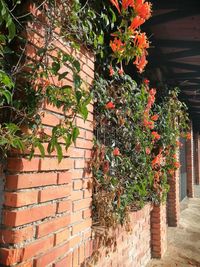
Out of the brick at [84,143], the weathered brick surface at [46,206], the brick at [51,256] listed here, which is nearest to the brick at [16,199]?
the weathered brick surface at [46,206]

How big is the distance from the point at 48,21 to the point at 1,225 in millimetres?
1261

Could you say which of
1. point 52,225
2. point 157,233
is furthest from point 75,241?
point 157,233

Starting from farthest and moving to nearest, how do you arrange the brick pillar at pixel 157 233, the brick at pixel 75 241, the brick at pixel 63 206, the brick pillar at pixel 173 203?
the brick pillar at pixel 173 203, the brick pillar at pixel 157 233, the brick at pixel 75 241, the brick at pixel 63 206

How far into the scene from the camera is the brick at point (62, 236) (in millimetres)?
1636

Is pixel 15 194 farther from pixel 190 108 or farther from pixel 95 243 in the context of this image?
pixel 190 108

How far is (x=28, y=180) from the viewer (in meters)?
→ 1.44

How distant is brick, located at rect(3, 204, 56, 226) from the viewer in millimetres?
1346

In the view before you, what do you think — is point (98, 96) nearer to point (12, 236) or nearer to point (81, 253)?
point (81, 253)

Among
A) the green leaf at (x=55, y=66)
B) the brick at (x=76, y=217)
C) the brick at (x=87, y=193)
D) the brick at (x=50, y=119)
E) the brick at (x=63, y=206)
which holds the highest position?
the green leaf at (x=55, y=66)

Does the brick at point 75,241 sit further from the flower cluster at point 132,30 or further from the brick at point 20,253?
the flower cluster at point 132,30

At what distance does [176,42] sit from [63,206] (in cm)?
310

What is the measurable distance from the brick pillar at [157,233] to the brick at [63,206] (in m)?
2.98

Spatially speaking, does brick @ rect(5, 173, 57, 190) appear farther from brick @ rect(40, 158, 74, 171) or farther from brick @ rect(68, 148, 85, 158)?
brick @ rect(68, 148, 85, 158)

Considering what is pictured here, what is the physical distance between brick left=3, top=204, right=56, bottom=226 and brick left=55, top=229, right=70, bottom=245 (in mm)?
172
